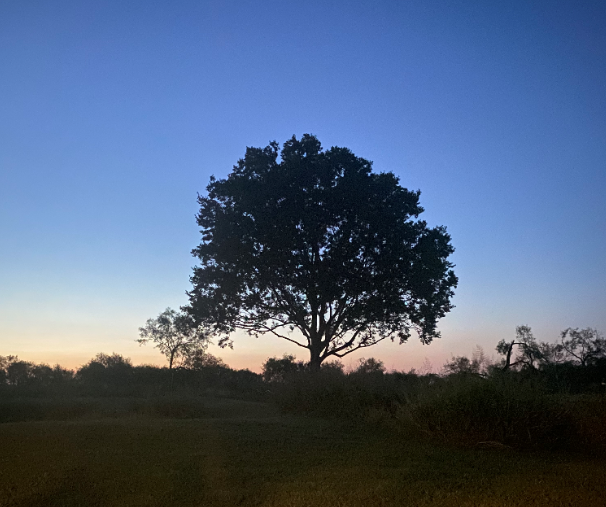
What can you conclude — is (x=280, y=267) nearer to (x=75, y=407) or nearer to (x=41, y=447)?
(x=75, y=407)

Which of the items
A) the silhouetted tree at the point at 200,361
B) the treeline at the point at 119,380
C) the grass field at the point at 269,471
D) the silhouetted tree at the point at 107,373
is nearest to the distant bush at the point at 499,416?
the grass field at the point at 269,471

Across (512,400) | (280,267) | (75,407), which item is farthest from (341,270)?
(512,400)

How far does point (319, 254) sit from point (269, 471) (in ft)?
49.0

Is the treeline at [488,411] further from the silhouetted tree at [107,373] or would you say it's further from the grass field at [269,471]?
the silhouetted tree at [107,373]

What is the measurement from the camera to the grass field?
5.59 m

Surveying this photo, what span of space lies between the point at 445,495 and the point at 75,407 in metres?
12.4

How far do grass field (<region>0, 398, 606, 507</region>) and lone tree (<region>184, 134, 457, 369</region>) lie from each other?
470 inches

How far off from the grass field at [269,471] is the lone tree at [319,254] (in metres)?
11.9

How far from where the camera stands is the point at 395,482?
5898 mm

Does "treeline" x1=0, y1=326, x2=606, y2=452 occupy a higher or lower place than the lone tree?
lower

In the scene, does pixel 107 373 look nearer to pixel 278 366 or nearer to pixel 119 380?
pixel 119 380

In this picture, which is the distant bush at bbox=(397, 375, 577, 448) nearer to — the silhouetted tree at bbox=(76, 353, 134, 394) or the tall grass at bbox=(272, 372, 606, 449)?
the tall grass at bbox=(272, 372, 606, 449)

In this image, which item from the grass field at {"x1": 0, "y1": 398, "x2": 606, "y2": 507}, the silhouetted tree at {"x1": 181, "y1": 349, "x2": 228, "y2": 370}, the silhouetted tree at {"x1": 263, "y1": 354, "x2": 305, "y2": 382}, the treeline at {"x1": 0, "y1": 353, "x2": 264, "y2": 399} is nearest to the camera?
the grass field at {"x1": 0, "y1": 398, "x2": 606, "y2": 507}

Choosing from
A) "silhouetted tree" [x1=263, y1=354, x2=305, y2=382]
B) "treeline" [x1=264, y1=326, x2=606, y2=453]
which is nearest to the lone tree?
"silhouetted tree" [x1=263, y1=354, x2=305, y2=382]
